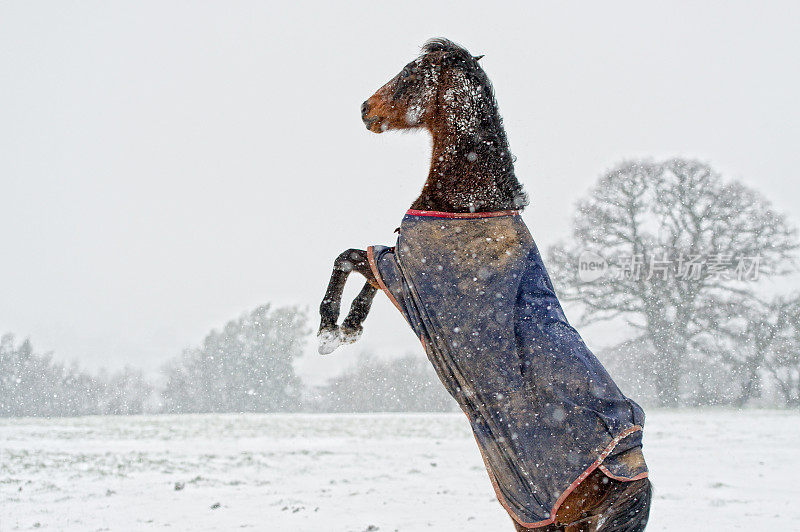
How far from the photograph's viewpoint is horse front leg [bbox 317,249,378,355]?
1.87 metres

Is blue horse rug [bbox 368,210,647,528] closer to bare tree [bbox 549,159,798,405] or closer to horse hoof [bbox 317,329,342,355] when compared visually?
horse hoof [bbox 317,329,342,355]

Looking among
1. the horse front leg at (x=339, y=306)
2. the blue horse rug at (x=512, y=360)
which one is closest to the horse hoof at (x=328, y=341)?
the horse front leg at (x=339, y=306)

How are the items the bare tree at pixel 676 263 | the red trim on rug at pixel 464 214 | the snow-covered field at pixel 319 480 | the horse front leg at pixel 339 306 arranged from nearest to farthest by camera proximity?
the red trim on rug at pixel 464 214, the horse front leg at pixel 339 306, the snow-covered field at pixel 319 480, the bare tree at pixel 676 263

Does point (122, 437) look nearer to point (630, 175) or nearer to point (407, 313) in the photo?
point (407, 313)

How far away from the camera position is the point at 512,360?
5.03ft

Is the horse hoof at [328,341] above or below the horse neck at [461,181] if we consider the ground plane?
below

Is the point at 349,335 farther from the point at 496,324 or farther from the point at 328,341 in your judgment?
the point at 496,324

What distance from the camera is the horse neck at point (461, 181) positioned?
171 centimetres

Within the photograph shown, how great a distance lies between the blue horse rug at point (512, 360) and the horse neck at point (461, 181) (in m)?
0.04

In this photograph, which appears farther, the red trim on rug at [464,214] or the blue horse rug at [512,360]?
the red trim on rug at [464,214]

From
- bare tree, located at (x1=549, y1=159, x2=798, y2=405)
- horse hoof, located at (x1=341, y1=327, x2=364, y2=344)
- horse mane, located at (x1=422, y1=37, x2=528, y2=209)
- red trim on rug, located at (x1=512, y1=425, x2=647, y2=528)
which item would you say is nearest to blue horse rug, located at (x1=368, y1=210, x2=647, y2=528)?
red trim on rug, located at (x1=512, y1=425, x2=647, y2=528)

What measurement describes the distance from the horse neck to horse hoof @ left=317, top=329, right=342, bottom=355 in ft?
1.52

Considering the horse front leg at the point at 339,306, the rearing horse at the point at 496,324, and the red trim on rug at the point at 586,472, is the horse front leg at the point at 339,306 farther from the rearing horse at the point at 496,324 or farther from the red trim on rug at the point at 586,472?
the red trim on rug at the point at 586,472

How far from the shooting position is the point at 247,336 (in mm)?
14078
